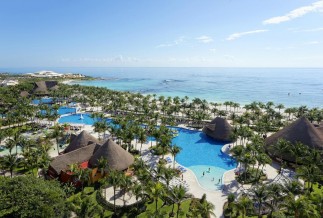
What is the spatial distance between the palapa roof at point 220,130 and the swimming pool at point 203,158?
46.9 inches

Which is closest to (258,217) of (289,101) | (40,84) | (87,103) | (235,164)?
(235,164)

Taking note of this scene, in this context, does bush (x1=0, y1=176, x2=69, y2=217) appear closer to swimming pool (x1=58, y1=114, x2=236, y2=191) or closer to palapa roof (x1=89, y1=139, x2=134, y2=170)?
palapa roof (x1=89, y1=139, x2=134, y2=170)

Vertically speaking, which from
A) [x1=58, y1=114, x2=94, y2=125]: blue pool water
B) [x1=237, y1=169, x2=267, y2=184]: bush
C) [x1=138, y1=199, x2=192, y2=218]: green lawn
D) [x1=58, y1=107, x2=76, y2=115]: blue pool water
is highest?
[x1=58, y1=107, x2=76, y2=115]: blue pool water

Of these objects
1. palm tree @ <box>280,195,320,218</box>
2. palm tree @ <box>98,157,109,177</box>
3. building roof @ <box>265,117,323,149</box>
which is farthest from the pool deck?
palm tree @ <box>98,157,109,177</box>

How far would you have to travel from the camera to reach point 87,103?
297ft

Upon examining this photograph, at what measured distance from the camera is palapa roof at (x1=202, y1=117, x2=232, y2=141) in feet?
169

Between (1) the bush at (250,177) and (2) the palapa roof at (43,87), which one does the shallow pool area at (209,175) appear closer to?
(1) the bush at (250,177)

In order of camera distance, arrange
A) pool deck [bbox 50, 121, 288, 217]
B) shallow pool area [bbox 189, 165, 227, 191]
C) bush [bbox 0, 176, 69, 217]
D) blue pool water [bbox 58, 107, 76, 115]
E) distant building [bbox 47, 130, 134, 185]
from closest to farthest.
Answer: bush [bbox 0, 176, 69, 217]
pool deck [bbox 50, 121, 288, 217]
distant building [bbox 47, 130, 134, 185]
shallow pool area [bbox 189, 165, 227, 191]
blue pool water [bbox 58, 107, 76, 115]

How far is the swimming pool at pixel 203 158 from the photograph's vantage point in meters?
36.4

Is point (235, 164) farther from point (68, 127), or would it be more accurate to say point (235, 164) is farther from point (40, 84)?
point (40, 84)

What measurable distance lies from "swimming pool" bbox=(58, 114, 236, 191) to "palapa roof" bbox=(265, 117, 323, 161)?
358 inches

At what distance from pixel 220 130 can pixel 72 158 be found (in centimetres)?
3169

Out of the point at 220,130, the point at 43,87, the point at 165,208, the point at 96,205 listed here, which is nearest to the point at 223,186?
the point at 165,208

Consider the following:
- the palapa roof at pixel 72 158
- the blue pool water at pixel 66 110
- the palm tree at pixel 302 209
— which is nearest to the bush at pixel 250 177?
the palm tree at pixel 302 209
